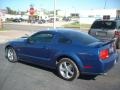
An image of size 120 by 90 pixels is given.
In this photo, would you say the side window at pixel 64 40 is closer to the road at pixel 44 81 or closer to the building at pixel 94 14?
the road at pixel 44 81

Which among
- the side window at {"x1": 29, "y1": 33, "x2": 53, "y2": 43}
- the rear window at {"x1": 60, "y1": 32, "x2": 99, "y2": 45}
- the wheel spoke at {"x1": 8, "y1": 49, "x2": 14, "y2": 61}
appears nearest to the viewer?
the rear window at {"x1": 60, "y1": 32, "x2": 99, "y2": 45}

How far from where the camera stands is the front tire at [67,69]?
21.1 feet

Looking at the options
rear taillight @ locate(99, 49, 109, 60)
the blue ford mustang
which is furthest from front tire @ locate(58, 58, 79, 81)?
rear taillight @ locate(99, 49, 109, 60)

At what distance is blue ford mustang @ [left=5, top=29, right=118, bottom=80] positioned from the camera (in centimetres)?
614

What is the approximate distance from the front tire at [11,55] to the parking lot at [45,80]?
0.77 meters

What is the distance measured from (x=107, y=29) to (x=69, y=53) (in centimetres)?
565

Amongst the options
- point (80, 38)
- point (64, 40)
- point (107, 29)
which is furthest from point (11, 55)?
point (107, 29)

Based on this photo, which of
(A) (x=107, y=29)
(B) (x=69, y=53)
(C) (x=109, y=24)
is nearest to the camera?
(B) (x=69, y=53)

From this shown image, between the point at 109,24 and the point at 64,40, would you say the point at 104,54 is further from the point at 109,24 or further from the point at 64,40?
the point at 109,24

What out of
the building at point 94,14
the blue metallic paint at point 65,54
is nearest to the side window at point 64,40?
the blue metallic paint at point 65,54

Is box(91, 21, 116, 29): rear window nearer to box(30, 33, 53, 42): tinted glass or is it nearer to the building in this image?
box(30, 33, 53, 42): tinted glass

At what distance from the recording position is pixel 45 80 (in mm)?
6594

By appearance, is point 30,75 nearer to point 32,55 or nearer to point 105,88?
point 32,55

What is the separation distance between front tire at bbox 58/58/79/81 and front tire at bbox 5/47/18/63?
2.50 meters
